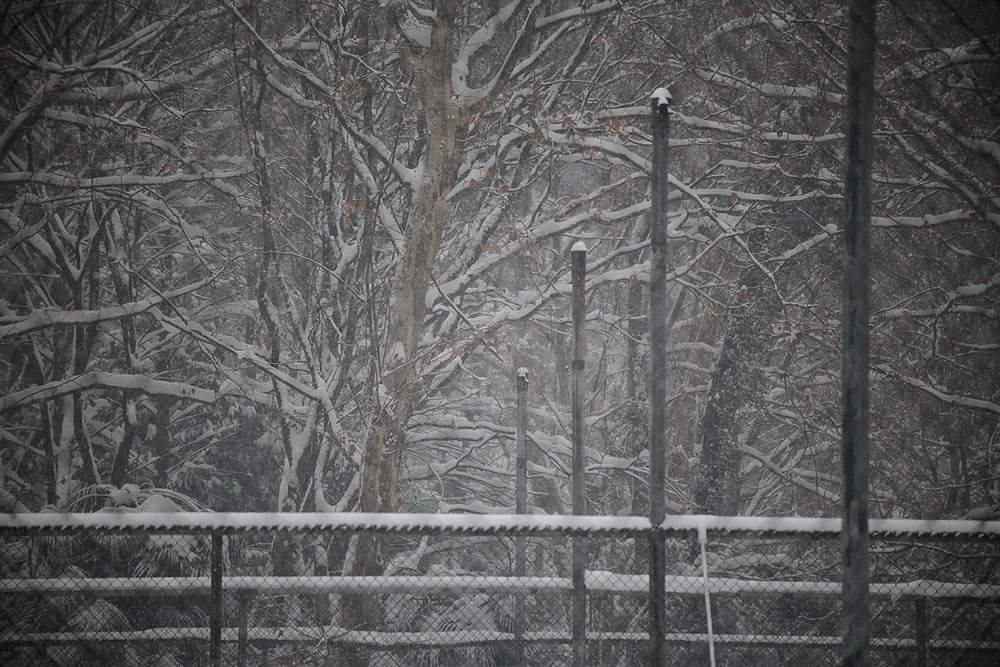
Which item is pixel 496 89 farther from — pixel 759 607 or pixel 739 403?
pixel 759 607

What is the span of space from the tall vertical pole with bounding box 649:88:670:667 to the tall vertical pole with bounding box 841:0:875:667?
1.01m

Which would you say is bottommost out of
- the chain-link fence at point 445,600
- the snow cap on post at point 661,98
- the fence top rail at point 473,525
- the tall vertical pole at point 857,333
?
the chain-link fence at point 445,600

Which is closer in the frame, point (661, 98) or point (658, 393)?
point (658, 393)

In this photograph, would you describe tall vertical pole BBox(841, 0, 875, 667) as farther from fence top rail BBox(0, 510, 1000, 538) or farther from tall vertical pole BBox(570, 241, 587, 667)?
tall vertical pole BBox(570, 241, 587, 667)

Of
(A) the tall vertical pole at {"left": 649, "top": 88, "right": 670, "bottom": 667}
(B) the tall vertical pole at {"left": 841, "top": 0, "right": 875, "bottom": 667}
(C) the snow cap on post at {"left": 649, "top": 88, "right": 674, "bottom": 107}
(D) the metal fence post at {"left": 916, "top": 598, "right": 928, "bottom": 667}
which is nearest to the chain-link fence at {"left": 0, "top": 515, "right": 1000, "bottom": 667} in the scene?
(D) the metal fence post at {"left": 916, "top": 598, "right": 928, "bottom": 667}

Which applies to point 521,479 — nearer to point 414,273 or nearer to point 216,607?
point 414,273

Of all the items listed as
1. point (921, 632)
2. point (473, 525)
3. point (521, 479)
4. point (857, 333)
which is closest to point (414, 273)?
point (521, 479)

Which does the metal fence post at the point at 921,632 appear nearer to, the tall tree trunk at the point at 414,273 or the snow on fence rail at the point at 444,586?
the snow on fence rail at the point at 444,586

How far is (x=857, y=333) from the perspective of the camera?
278 centimetres

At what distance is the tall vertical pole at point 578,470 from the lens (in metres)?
4.19

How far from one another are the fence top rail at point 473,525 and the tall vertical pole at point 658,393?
0.53 ft

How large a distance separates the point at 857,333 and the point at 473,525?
2187 mm

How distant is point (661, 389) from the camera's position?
3705 millimetres

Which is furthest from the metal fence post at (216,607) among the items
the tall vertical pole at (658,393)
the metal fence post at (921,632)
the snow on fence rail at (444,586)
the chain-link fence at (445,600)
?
the metal fence post at (921,632)
